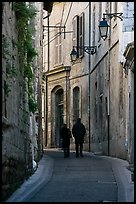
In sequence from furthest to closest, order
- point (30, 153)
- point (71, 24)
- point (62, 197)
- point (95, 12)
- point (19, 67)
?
1. point (71, 24)
2. point (95, 12)
3. point (30, 153)
4. point (19, 67)
5. point (62, 197)

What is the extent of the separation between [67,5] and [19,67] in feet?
75.3

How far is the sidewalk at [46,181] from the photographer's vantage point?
11.6 m

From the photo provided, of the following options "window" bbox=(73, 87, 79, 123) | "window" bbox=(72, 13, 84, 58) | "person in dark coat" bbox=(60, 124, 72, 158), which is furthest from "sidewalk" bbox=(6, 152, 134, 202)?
"window" bbox=(73, 87, 79, 123)

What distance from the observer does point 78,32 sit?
3431 centimetres

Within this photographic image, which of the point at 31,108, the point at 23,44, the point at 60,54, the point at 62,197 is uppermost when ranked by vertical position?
the point at 60,54

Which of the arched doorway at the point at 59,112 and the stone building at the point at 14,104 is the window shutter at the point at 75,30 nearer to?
→ the arched doorway at the point at 59,112

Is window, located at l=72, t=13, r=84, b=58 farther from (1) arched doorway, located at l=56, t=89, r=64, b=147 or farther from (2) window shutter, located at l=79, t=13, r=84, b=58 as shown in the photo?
(1) arched doorway, located at l=56, t=89, r=64, b=147

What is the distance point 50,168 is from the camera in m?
18.6

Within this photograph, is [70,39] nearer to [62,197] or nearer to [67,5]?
[67,5]

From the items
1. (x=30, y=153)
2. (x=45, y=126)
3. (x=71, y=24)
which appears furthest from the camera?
(x=45, y=126)

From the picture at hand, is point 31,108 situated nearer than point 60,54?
Yes

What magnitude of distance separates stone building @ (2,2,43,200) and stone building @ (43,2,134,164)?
3361 mm

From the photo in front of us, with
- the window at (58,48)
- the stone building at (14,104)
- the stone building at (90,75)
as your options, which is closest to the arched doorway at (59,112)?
the stone building at (90,75)

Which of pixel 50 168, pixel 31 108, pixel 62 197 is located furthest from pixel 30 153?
pixel 62 197
